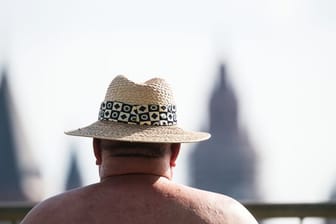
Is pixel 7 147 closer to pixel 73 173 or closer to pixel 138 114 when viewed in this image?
pixel 73 173

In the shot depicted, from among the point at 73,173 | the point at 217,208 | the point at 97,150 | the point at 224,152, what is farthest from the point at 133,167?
the point at 224,152

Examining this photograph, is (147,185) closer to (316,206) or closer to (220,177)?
(316,206)

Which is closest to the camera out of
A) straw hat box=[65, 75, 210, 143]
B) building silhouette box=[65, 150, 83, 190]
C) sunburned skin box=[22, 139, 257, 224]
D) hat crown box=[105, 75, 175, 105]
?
sunburned skin box=[22, 139, 257, 224]

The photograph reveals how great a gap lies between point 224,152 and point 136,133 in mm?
81772

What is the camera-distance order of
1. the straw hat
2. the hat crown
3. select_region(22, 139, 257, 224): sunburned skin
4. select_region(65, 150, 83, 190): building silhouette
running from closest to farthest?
select_region(22, 139, 257, 224): sunburned skin, the straw hat, the hat crown, select_region(65, 150, 83, 190): building silhouette

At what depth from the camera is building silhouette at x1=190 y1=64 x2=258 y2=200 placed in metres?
83.2

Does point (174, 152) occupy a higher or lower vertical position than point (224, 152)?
higher

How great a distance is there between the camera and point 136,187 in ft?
15.6

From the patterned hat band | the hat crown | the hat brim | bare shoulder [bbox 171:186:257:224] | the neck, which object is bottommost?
bare shoulder [bbox 171:186:257:224]

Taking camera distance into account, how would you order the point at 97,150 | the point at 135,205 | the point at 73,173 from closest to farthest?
the point at 135,205, the point at 97,150, the point at 73,173

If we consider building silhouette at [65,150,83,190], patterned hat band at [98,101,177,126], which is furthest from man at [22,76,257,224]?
building silhouette at [65,150,83,190]

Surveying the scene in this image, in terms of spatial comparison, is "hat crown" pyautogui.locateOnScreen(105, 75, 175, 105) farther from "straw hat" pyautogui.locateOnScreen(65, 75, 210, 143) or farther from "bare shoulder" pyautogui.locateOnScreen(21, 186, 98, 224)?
"bare shoulder" pyautogui.locateOnScreen(21, 186, 98, 224)

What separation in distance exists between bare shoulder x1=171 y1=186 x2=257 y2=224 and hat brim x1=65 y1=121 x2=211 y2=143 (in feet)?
0.59

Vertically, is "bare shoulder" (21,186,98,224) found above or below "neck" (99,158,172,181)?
below
